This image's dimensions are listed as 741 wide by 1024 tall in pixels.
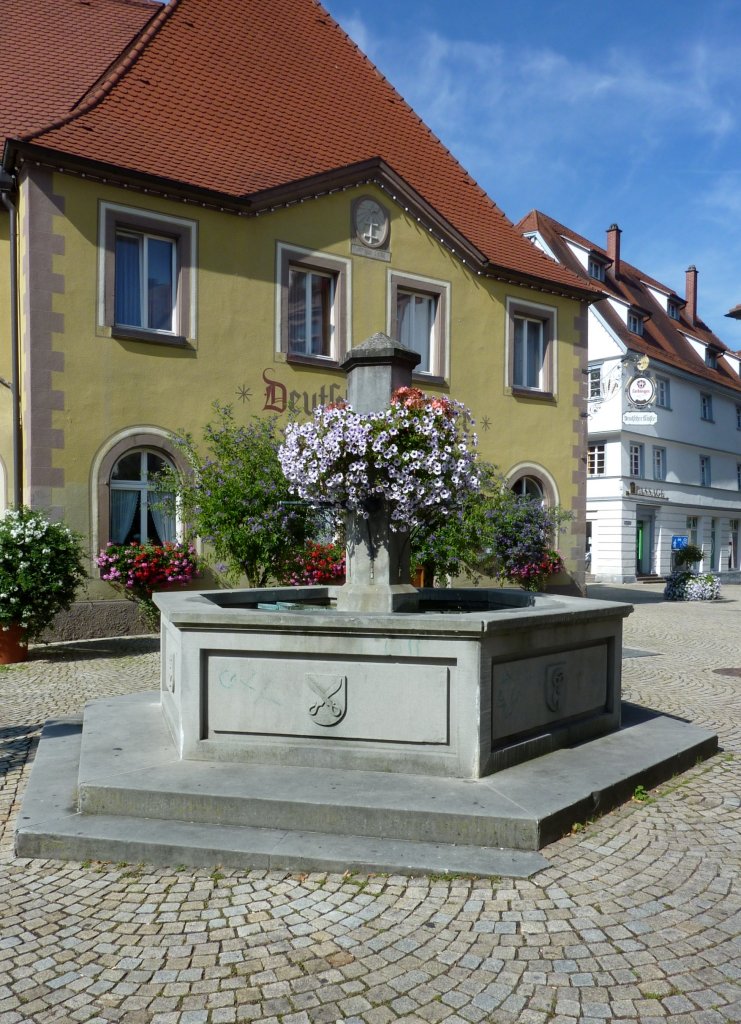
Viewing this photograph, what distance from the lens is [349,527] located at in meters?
6.05

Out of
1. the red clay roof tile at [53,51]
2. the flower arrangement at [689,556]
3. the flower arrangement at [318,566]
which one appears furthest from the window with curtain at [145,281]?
the flower arrangement at [689,556]

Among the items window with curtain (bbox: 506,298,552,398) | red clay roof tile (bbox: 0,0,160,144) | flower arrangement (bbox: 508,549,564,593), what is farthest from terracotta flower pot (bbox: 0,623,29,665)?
window with curtain (bbox: 506,298,552,398)

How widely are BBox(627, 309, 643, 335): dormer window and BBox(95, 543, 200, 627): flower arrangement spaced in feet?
85.3

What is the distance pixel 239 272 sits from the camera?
537 inches

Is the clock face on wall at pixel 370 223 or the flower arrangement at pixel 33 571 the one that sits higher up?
the clock face on wall at pixel 370 223

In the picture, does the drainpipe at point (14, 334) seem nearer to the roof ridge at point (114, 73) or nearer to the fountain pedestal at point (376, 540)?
the roof ridge at point (114, 73)

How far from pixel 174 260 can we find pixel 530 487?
896cm

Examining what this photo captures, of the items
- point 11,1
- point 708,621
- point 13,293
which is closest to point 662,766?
point 13,293

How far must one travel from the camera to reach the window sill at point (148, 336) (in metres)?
12.4

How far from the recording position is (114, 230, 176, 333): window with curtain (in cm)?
1273

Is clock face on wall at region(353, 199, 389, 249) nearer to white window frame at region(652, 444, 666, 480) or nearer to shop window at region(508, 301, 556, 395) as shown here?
shop window at region(508, 301, 556, 395)

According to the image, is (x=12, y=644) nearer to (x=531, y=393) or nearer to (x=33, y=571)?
(x=33, y=571)

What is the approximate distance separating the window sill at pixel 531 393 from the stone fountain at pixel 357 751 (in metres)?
12.1

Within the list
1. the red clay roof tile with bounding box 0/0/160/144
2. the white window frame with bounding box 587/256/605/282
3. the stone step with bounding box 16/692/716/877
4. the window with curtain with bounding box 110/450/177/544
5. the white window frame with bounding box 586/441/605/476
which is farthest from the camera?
the white window frame with bounding box 587/256/605/282
